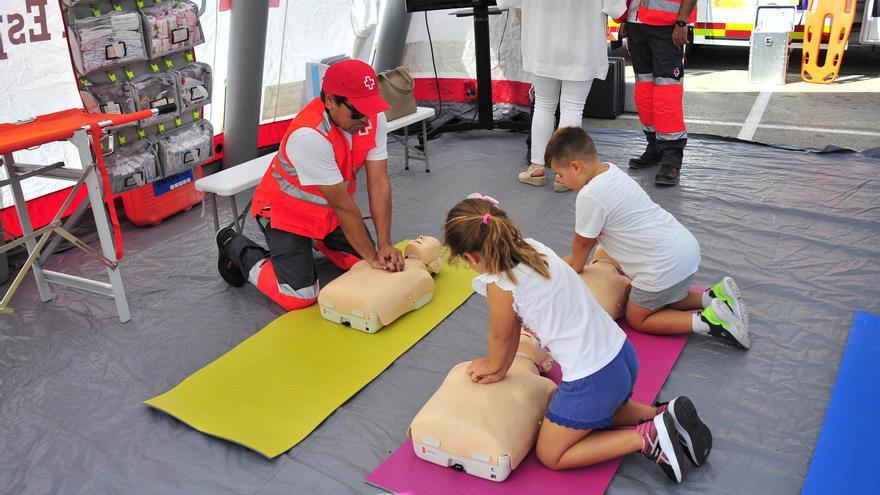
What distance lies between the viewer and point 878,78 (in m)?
6.43

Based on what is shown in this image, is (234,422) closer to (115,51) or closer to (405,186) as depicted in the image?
(115,51)

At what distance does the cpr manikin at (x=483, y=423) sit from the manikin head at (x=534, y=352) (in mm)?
189

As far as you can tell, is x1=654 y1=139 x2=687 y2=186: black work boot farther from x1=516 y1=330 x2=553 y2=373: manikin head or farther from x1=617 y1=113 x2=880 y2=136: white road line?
x1=516 y1=330 x2=553 y2=373: manikin head

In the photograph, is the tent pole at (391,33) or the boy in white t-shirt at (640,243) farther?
the tent pole at (391,33)

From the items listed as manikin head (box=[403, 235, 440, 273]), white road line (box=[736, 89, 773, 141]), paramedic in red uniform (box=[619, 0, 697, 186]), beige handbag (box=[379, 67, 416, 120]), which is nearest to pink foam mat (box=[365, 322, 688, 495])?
manikin head (box=[403, 235, 440, 273])

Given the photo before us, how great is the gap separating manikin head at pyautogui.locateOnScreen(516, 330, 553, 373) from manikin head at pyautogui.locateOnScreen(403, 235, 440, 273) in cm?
80

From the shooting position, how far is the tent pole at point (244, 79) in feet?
13.7

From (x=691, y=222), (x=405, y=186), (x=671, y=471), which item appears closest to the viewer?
(x=671, y=471)

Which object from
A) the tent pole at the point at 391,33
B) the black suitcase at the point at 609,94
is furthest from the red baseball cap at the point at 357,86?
the black suitcase at the point at 609,94

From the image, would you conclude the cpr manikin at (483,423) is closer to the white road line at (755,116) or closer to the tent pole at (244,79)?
the tent pole at (244,79)

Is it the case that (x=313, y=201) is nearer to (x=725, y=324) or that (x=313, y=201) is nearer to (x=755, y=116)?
(x=725, y=324)

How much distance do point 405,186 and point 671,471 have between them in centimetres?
279

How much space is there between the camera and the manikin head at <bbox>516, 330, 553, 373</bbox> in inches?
94.5

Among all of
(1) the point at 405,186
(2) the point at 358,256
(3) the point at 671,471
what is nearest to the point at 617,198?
(3) the point at 671,471
